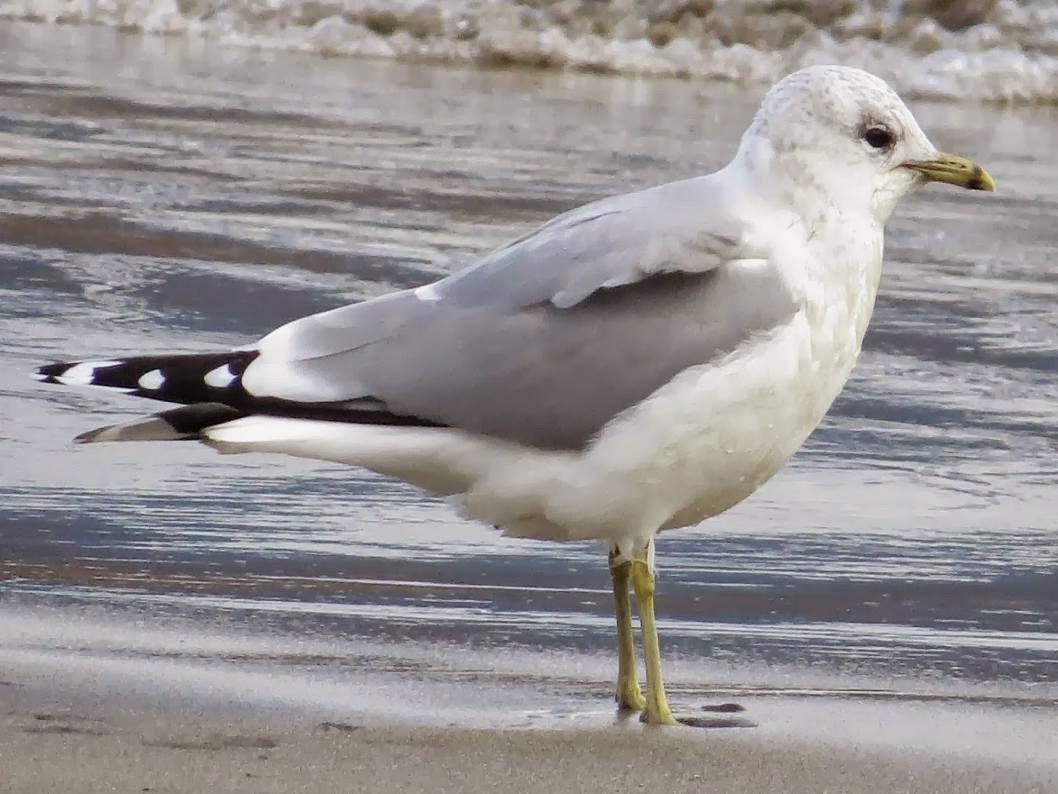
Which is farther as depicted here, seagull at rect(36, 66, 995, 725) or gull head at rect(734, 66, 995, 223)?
gull head at rect(734, 66, 995, 223)

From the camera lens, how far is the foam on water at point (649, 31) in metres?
15.8

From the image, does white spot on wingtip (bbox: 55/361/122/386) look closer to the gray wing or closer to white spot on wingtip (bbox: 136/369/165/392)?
white spot on wingtip (bbox: 136/369/165/392)

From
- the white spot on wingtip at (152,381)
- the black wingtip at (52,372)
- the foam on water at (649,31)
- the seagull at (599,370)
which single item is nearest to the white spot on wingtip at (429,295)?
the seagull at (599,370)

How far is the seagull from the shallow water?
407 mm

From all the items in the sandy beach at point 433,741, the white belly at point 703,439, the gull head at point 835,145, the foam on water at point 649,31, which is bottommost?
the foam on water at point 649,31

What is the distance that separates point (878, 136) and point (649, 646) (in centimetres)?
102

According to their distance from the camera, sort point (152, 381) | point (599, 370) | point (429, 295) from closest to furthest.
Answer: point (152, 381), point (599, 370), point (429, 295)

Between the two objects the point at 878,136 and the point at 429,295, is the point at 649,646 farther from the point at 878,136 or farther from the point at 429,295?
the point at 878,136

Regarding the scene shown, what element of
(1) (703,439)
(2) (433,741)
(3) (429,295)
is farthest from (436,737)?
(3) (429,295)

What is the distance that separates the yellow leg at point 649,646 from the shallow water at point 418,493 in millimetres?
176

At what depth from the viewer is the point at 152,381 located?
11.7 feet

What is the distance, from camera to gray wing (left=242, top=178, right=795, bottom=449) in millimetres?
3676

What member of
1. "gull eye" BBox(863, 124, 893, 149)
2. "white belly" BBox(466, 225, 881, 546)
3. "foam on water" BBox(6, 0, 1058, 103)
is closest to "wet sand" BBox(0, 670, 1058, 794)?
"white belly" BBox(466, 225, 881, 546)

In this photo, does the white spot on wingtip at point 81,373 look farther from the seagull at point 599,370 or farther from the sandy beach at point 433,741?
the sandy beach at point 433,741
